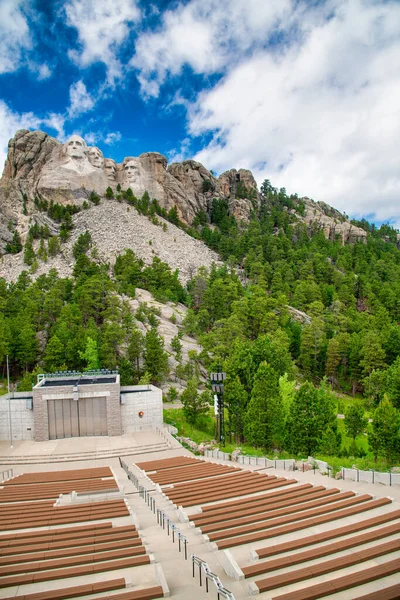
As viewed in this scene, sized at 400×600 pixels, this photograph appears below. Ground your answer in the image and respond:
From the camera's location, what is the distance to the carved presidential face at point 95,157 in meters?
112

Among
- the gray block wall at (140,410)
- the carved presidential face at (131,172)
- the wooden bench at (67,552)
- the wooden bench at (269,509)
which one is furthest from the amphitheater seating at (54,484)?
the carved presidential face at (131,172)

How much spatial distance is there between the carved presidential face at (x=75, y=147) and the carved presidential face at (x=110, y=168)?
275 inches

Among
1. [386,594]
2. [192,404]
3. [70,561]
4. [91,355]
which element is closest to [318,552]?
[386,594]

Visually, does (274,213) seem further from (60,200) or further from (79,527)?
(79,527)

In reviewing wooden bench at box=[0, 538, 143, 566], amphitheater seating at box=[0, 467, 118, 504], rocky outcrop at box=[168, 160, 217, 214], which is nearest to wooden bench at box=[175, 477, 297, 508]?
wooden bench at box=[0, 538, 143, 566]

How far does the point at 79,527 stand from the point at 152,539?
7.82ft

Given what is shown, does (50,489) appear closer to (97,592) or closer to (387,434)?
(97,592)

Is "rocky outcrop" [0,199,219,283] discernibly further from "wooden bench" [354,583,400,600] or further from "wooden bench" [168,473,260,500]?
"wooden bench" [354,583,400,600]

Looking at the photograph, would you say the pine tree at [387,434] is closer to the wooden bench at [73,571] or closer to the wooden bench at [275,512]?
the wooden bench at [275,512]

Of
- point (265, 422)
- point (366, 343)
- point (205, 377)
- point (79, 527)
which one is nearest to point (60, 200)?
point (205, 377)

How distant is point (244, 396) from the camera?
32.2 m

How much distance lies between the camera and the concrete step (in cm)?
2698

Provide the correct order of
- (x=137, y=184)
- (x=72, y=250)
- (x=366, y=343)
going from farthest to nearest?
(x=137, y=184), (x=72, y=250), (x=366, y=343)

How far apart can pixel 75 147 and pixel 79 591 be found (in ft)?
390
